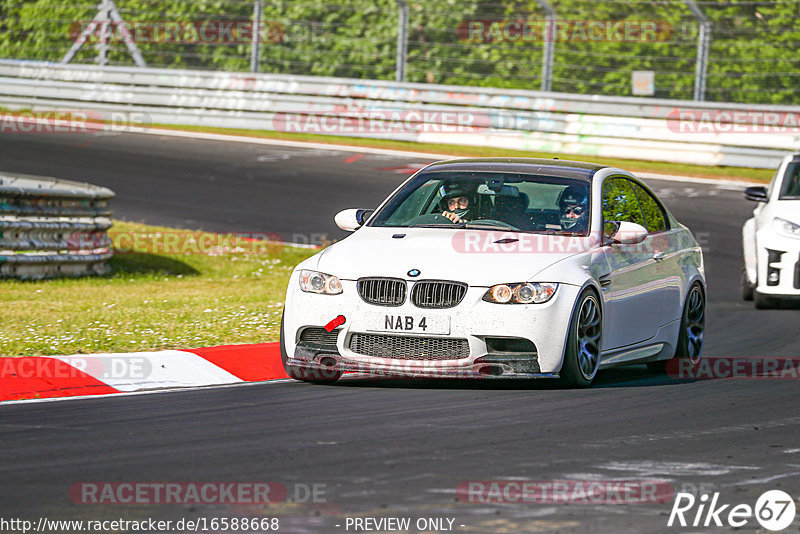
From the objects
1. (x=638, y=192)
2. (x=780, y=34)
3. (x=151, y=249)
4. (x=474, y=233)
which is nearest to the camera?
(x=474, y=233)

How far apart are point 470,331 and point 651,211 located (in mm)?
2624

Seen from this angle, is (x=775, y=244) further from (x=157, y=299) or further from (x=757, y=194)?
(x=157, y=299)

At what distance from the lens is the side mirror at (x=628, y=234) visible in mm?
9477

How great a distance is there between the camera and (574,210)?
970 centimetres

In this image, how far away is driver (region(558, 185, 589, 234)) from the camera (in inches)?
376

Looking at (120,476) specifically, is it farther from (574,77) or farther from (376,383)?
(574,77)

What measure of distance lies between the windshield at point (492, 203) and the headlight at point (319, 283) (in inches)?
38.6

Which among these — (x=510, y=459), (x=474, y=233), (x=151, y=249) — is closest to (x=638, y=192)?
(x=474, y=233)

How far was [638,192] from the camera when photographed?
1063 cm

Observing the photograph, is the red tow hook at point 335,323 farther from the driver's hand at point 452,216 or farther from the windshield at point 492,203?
the driver's hand at point 452,216

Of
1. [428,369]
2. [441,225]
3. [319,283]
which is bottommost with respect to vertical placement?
[428,369]

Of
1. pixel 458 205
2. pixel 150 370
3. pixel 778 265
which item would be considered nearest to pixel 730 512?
pixel 458 205

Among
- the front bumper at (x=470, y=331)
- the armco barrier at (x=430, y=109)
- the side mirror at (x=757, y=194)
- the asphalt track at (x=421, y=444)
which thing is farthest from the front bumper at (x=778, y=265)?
the armco barrier at (x=430, y=109)

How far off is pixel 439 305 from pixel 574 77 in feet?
69.3
